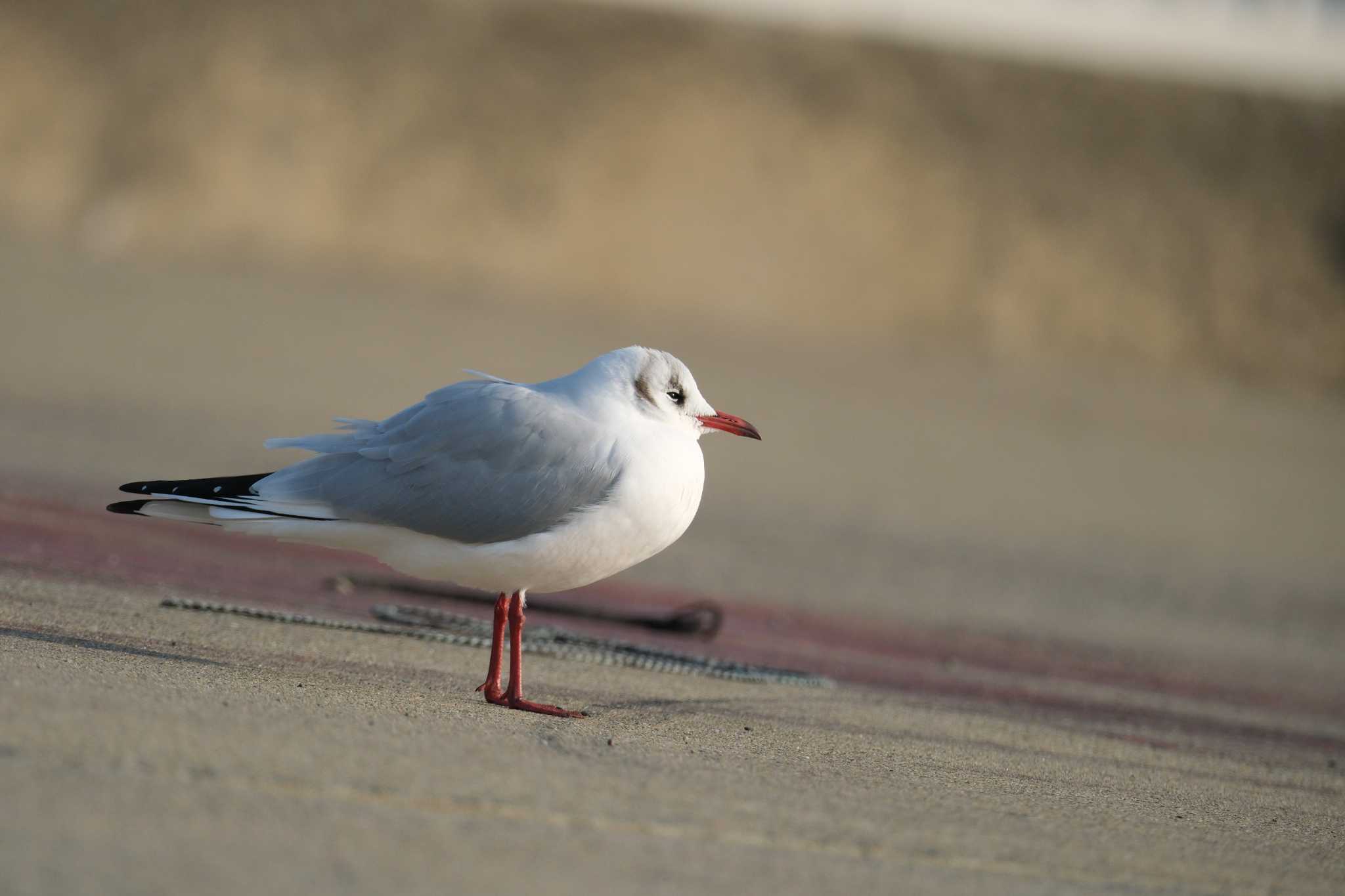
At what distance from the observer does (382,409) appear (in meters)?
16.5

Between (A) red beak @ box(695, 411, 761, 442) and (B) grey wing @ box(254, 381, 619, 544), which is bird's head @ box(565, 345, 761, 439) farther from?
Result: (B) grey wing @ box(254, 381, 619, 544)

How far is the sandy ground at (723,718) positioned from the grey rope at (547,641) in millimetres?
117

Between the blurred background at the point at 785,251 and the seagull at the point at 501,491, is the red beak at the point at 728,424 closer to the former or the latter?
the seagull at the point at 501,491

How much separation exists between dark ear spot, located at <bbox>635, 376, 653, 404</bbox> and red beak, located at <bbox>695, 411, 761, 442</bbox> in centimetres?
19

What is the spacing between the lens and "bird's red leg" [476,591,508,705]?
193 inches

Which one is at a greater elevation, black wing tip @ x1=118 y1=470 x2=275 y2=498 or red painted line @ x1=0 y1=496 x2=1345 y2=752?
black wing tip @ x1=118 y1=470 x2=275 y2=498

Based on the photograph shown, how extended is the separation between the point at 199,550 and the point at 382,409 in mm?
8400

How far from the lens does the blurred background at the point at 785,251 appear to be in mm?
14906

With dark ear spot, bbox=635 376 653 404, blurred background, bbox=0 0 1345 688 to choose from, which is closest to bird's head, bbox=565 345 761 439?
dark ear spot, bbox=635 376 653 404

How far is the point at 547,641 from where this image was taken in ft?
20.8

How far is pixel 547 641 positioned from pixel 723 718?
1.34 m

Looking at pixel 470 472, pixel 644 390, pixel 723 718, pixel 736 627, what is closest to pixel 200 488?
pixel 470 472

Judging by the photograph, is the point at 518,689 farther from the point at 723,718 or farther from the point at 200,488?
the point at 200,488

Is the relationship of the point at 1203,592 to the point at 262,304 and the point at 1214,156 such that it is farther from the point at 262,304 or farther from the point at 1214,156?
the point at 1214,156
